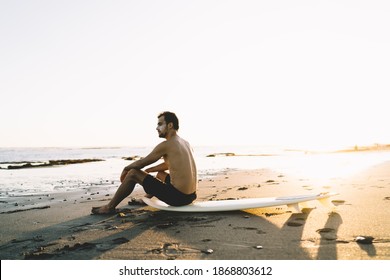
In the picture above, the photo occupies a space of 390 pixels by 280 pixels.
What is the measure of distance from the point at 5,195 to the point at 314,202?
6305mm

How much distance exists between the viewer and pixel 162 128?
5.09 metres

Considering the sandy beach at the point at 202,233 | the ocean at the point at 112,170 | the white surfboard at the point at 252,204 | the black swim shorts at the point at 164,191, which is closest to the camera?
the sandy beach at the point at 202,233

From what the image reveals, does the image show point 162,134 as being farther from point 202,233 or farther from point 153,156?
point 202,233

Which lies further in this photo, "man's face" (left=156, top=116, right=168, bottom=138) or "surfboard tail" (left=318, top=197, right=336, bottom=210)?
"man's face" (left=156, top=116, right=168, bottom=138)

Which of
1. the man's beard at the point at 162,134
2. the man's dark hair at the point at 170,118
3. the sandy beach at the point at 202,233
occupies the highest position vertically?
the man's dark hair at the point at 170,118

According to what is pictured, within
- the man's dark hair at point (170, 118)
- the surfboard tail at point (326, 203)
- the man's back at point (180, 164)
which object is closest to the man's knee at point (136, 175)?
the man's back at point (180, 164)

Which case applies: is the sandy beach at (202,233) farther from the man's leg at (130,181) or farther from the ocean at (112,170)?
the ocean at (112,170)

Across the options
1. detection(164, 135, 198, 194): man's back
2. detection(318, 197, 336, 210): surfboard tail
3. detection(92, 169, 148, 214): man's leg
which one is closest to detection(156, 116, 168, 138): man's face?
detection(164, 135, 198, 194): man's back

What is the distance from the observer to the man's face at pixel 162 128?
5090mm

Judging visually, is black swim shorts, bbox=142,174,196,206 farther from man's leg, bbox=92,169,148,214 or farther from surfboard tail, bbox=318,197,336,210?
surfboard tail, bbox=318,197,336,210

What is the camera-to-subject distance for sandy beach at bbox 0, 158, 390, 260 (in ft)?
10.9
